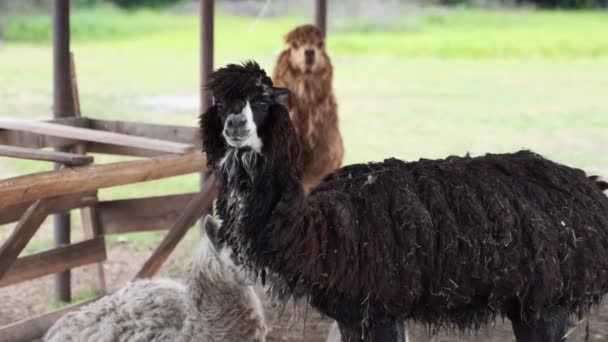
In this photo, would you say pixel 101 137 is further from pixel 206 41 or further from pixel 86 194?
pixel 206 41

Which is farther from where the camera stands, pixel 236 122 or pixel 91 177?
pixel 91 177

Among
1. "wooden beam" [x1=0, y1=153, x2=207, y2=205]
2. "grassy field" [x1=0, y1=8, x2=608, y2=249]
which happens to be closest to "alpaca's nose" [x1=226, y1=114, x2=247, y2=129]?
"wooden beam" [x1=0, y1=153, x2=207, y2=205]

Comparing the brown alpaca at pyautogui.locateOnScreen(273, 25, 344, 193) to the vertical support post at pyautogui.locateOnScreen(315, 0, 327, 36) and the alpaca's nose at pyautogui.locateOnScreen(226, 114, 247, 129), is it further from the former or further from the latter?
the alpaca's nose at pyautogui.locateOnScreen(226, 114, 247, 129)

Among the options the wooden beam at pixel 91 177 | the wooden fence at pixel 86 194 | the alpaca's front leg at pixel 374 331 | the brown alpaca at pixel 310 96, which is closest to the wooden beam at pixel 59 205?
the wooden fence at pixel 86 194

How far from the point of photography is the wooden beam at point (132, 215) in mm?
6273

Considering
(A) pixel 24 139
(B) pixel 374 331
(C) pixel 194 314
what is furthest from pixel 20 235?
(B) pixel 374 331

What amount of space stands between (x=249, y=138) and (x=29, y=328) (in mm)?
2320

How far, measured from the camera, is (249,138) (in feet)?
11.6

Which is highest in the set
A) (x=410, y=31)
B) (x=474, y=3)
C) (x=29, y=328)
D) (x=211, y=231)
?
(x=474, y=3)

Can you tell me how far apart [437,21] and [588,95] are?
913 cm

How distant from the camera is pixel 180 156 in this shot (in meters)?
5.52

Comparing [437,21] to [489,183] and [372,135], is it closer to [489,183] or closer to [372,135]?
[372,135]

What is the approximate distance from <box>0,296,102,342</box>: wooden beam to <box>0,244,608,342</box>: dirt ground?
101cm

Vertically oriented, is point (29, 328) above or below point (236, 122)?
below
